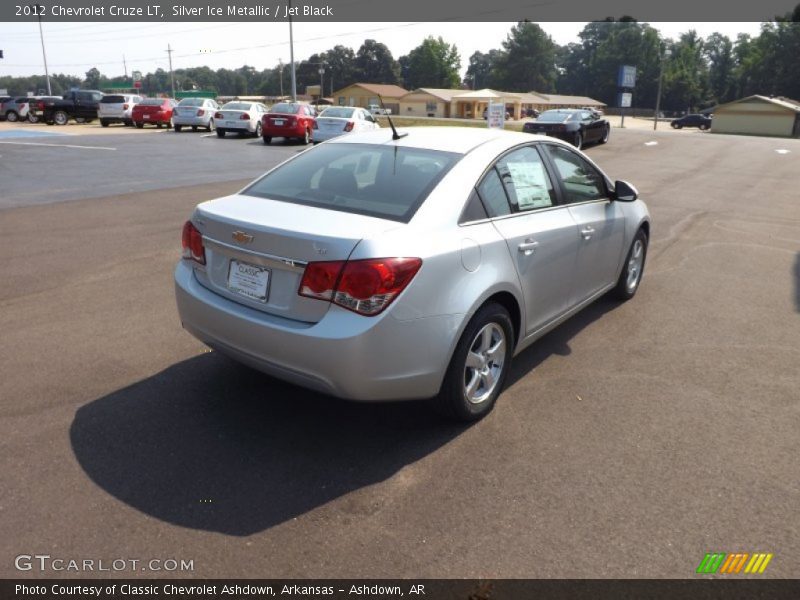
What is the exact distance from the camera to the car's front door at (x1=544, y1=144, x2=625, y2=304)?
187 inches

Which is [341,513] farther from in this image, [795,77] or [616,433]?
[795,77]

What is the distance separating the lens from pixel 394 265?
3.17 meters

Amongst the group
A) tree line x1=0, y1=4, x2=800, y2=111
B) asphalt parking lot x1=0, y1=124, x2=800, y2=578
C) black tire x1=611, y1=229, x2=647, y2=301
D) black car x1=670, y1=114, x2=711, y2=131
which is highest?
tree line x1=0, y1=4, x2=800, y2=111

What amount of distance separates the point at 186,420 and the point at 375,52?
153 metres

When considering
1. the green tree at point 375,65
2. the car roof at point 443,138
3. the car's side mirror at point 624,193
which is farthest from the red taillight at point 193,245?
the green tree at point 375,65

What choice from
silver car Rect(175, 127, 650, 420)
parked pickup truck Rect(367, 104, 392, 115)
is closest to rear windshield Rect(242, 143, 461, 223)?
silver car Rect(175, 127, 650, 420)

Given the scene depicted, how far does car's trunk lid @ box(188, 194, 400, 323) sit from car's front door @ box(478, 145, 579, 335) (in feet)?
2.98

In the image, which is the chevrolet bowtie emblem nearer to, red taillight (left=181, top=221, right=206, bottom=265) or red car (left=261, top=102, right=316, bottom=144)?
red taillight (left=181, top=221, right=206, bottom=265)

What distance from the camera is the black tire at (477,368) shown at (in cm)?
359

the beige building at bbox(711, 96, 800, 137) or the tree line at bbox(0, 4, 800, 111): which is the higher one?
the tree line at bbox(0, 4, 800, 111)

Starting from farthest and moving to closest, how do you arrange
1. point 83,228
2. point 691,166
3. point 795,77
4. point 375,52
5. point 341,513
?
point 375,52, point 795,77, point 691,166, point 83,228, point 341,513

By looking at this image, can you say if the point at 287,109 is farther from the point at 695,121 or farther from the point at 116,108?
the point at 695,121

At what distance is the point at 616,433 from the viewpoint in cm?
379

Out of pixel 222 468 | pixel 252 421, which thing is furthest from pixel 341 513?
pixel 252 421
